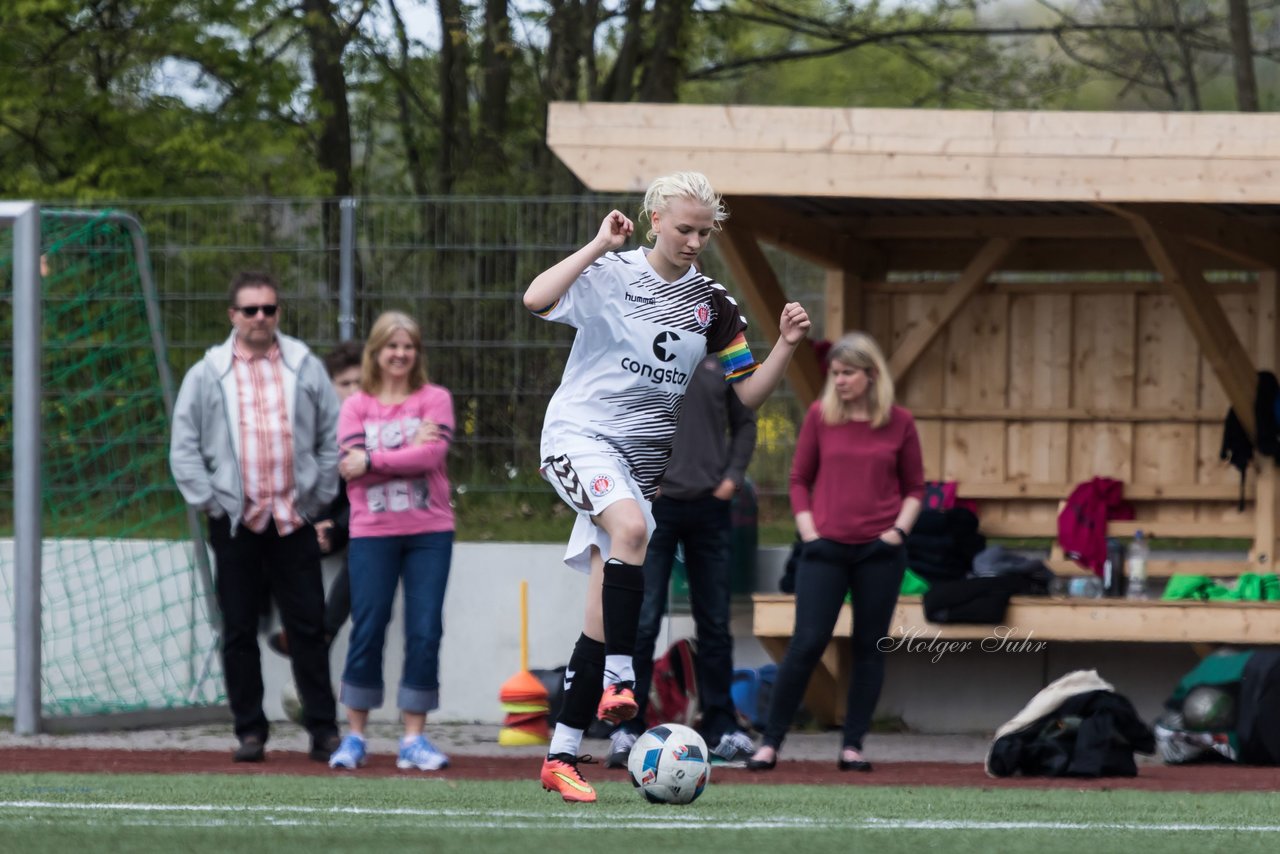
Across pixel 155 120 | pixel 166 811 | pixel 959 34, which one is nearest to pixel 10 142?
pixel 155 120

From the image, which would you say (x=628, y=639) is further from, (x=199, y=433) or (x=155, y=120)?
(x=155, y=120)

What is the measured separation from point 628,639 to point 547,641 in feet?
15.7

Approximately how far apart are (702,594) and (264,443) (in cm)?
208

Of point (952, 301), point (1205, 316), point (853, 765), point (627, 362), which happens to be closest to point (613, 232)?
point (627, 362)

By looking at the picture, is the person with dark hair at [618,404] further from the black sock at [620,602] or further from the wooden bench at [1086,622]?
the wooden bench at [1086,622]

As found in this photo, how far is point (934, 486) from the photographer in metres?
10.8

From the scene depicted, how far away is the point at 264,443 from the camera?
775 centimetres

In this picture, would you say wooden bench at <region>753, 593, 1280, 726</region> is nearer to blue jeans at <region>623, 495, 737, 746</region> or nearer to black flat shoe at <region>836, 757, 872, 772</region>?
blue jeans at <region>623, 495, 737, 746</region>

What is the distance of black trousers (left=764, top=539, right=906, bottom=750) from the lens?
A: 25.6 ft

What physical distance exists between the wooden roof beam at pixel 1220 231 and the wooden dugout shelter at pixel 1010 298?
0.02m

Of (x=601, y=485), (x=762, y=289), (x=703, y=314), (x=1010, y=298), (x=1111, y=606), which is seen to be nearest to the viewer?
(x=601, y=485)

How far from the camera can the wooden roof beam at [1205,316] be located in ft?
30.3

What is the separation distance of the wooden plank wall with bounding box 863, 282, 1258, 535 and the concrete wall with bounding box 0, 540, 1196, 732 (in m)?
1.08

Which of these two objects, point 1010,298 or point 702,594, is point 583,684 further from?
point 1010,298
